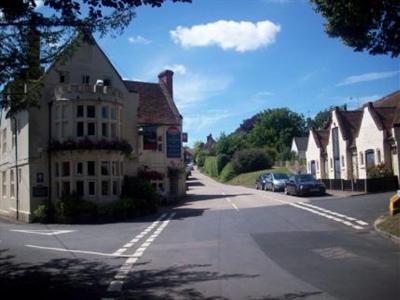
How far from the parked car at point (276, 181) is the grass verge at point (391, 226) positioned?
27121mm

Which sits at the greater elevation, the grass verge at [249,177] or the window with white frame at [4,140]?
the window with white frame at [4,140]

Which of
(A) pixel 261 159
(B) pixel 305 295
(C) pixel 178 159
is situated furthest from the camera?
(A) pixel 261 159

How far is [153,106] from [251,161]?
128ft

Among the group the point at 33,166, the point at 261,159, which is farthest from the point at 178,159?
the point at 261,159

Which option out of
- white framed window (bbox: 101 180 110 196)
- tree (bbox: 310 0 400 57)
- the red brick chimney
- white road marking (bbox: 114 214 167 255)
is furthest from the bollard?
the red brick chimney

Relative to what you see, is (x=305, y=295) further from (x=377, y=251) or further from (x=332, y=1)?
(x=332, y=1)

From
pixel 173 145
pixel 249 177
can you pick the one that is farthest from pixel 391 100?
pixel 249 177

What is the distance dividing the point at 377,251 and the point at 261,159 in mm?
67653

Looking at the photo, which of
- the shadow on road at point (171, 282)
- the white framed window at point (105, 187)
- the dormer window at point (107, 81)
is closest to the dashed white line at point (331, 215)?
the shadow on road at point (171, 282)

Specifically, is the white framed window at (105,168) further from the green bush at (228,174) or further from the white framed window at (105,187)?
the green bush at (228,174)

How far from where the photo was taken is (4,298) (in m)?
8.77

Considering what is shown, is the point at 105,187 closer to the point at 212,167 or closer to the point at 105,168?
the point at 105,168

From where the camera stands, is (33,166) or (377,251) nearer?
(377,251)

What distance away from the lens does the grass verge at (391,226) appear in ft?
50.1
